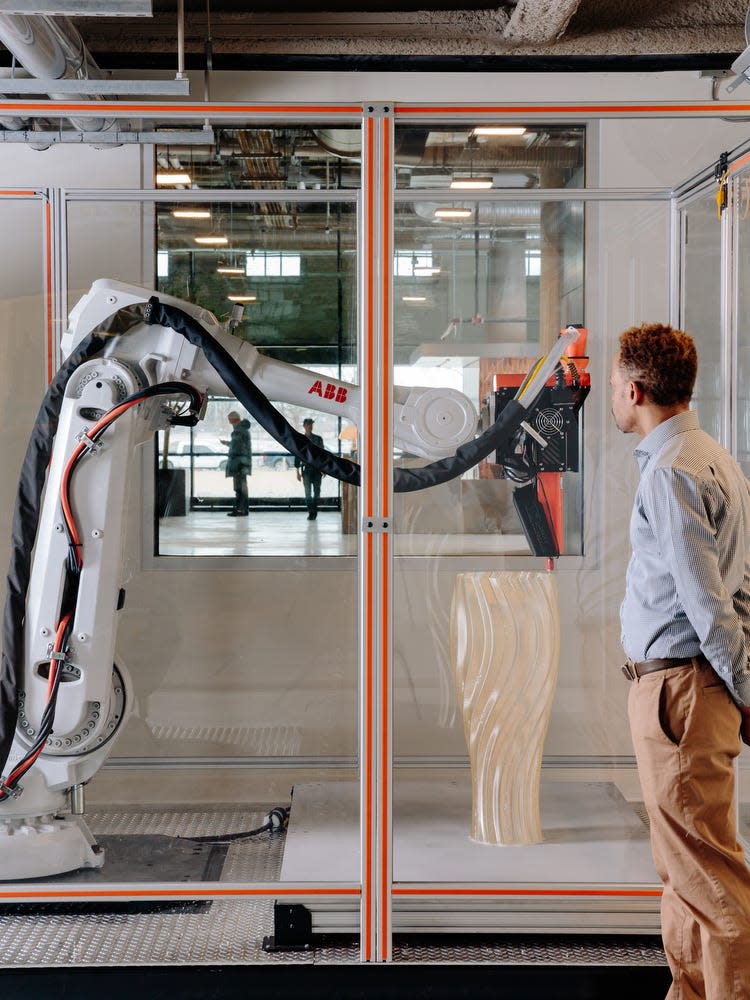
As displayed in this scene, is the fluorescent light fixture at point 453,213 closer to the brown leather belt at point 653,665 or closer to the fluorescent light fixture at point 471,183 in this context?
the fluorescent light fixture at point 471,183

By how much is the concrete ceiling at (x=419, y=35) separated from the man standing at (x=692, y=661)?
8.11 ft

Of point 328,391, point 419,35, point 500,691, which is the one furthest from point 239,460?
point 419,35

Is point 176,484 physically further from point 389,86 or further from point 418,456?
point 389,86

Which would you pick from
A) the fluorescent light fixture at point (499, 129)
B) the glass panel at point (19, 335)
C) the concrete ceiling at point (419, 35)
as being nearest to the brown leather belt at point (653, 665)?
the fluorescent light fixture at point (499, 129)

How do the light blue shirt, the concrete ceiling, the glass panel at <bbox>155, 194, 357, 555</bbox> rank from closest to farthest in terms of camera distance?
the light blue shirt < the glass panel at <bbox>155, 194, 357, 555</bbox> < the concrete ceiling

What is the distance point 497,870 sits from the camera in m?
2.85

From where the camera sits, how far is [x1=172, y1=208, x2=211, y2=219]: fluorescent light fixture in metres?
3.29

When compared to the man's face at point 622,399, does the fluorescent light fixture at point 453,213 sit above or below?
above

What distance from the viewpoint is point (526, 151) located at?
2885 millimetres

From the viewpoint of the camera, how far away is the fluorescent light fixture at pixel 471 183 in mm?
2883

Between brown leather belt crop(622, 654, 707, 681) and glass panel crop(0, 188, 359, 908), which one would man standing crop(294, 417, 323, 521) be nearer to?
glass panel crop(0, 188, 359, 908)

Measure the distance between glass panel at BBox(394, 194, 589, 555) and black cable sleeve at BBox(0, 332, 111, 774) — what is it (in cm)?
100

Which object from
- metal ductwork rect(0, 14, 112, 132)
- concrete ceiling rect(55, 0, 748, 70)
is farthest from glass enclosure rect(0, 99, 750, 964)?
concrete ceiling rect(55, 0, 748, 70)

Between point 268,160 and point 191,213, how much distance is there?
14.1 inches
